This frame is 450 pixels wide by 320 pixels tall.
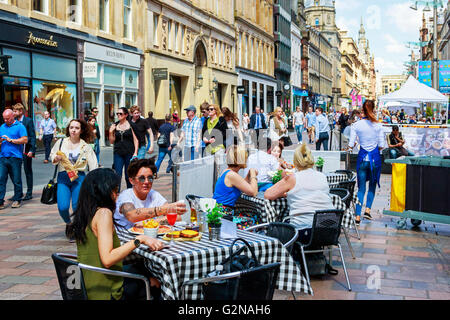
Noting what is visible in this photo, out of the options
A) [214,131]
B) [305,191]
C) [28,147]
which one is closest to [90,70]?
[28,147]

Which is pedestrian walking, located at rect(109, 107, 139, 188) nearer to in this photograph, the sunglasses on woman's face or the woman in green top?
the sunglasses on woman's face

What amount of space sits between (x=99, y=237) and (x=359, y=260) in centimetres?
393

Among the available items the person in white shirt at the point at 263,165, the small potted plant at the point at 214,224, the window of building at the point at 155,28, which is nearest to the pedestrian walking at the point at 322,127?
the person in white shirt at the point at 263,165

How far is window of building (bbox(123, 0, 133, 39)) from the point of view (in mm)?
27922

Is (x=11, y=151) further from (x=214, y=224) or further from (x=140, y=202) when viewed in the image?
(x=214, y=224)

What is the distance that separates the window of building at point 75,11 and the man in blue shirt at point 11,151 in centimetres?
1373

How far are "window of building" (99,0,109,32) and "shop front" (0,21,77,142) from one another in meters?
3.22

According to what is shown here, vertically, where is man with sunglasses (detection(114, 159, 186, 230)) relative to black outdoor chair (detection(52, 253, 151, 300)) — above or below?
above

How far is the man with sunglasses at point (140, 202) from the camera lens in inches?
201

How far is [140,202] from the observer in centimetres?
527

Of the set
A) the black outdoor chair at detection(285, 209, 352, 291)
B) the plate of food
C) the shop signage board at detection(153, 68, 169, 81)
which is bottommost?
the black outdoor chair at detection(285, 209, 352, 291)

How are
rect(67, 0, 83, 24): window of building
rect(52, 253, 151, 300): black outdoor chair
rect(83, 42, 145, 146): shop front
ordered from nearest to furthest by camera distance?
rect(52, 253, 151, 300): black outdoor chair → rect(67, 0, 83, 24): window of building → rect(83, 42, 145, 146): shop front

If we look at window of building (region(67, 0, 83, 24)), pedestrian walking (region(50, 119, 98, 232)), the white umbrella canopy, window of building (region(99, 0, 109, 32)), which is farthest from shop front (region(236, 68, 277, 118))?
pedestrian walking (region(50, 119, 98, 232))

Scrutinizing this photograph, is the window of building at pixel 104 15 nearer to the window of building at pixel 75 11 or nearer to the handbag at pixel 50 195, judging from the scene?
the window of building at pixel 75 11
